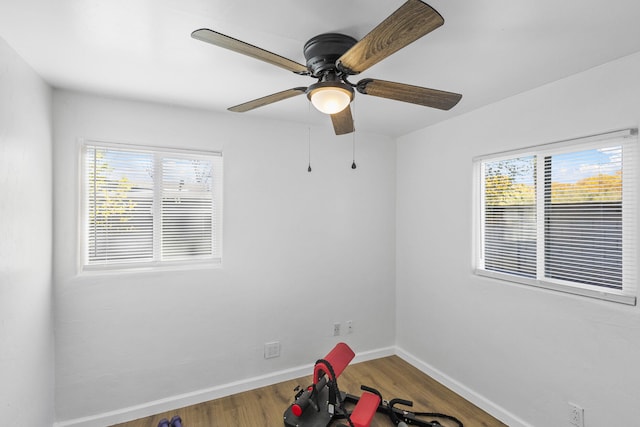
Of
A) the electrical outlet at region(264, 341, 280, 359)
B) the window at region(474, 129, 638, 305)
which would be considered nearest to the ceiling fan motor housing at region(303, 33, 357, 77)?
the window at region(474, 129, 638, 305)

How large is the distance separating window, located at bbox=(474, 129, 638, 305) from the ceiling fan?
104 cm

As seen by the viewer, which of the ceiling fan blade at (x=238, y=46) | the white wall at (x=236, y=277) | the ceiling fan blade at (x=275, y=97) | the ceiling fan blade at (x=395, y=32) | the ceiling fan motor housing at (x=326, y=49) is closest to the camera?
the ceiling fan blade at (x=395, y=32)

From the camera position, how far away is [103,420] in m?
2.31

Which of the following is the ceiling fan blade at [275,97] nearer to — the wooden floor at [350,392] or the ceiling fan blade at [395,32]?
the ceiling fan blade at [395,32]

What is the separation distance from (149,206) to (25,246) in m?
0.82

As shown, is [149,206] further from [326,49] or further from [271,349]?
[326,49]

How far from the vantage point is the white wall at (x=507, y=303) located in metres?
1.81

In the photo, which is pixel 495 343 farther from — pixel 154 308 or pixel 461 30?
pixel 154 308

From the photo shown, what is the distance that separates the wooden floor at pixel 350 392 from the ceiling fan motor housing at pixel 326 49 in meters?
2.41

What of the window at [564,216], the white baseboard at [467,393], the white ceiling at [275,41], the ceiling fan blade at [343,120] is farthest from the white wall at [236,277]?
the window at [564,216]

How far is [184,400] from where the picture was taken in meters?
2.56

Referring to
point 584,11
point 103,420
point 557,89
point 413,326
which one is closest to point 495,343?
point 413,326

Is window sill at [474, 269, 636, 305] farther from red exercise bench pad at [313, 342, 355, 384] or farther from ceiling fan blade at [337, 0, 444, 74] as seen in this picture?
ceiling fan blade at [337, 0, 444, 74]

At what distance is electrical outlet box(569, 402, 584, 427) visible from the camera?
6.32ft
